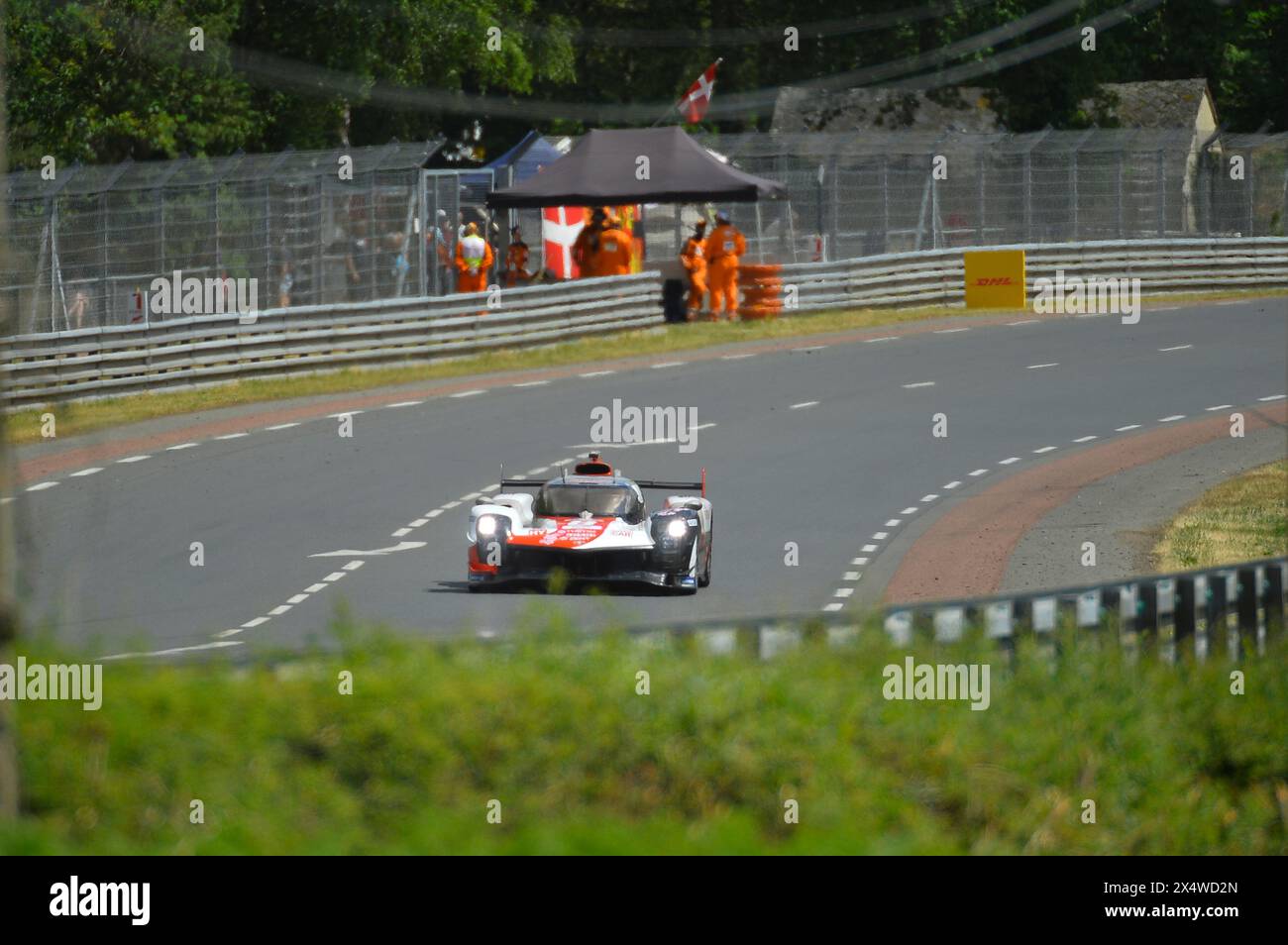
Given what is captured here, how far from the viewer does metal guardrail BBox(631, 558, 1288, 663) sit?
877cm

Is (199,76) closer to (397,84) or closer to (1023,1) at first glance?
(397,84)

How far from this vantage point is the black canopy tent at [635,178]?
34.6 metres

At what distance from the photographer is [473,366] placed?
29.6 m

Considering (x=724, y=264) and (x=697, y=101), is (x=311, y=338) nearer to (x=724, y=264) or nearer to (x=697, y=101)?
(x=724, y=264)

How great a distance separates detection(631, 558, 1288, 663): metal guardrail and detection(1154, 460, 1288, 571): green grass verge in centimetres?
532

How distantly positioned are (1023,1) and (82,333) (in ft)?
126

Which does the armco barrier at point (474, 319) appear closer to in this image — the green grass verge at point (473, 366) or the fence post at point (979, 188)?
the green grass verge at point (473, 366)

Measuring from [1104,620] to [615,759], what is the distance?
344 centimetres

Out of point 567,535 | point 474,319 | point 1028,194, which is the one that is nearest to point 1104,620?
point 567,535

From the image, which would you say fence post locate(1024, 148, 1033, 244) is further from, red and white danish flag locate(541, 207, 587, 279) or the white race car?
the white race car

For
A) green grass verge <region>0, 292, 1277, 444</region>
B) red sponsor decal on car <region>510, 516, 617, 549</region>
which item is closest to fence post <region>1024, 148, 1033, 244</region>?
green grass verge <region>0, 292, 1277, 444</region>

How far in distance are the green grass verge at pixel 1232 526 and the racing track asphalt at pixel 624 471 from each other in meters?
2.53
